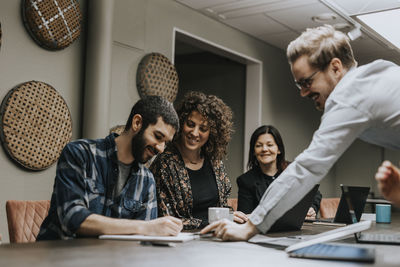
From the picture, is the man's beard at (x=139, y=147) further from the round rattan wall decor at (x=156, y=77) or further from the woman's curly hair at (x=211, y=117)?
the round rattan wall decor at (x=156, y=77)

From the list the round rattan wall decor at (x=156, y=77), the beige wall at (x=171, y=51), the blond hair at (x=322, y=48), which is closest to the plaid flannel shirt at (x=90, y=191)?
the blond hair at (x=322, y=48)

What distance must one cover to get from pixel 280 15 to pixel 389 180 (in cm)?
344

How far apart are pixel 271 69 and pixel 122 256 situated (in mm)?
4658

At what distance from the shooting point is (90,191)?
174 cm

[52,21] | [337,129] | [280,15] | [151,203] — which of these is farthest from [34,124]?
[280,15]

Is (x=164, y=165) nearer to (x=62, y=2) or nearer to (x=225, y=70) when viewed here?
(x=62, y=2)

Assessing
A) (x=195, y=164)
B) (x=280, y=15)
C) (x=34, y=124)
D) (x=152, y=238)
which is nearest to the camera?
(x=152, y=238)

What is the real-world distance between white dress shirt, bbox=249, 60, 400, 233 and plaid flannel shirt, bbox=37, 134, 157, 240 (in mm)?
540

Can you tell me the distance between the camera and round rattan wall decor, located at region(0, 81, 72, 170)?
9.20 feet

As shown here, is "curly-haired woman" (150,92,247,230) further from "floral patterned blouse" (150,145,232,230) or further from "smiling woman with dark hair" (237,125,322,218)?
"smiling woman with dark hair" (237,125,322,218)

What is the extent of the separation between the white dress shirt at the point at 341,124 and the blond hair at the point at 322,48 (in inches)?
5.5

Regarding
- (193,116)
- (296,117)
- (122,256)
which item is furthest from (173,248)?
(296,117)

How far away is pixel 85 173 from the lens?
1745mm

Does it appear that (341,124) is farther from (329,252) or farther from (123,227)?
(123,227)
